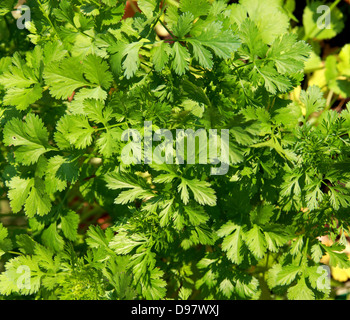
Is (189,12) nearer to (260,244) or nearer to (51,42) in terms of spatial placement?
(51,42)

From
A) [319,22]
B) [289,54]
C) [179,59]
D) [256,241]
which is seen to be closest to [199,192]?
[256,241]

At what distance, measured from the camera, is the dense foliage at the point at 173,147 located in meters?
0.97

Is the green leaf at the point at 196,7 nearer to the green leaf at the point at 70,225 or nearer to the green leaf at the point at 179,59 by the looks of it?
the green leaf at the point at 179,59

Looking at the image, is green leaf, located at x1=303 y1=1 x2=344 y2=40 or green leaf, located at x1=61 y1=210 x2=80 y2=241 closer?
green leaf, located at x1=61 y1=210 x2=80 y2=241

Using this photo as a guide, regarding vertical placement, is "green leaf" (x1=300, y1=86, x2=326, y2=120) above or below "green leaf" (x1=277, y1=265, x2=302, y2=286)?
above

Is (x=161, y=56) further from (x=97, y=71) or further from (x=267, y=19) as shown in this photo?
(x=267, y=19)

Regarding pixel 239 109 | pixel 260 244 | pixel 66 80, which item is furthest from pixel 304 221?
pixel 66 80

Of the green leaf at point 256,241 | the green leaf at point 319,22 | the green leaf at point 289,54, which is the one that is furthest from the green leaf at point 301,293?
the green leaf at point 319,22

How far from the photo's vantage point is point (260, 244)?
1.03 m

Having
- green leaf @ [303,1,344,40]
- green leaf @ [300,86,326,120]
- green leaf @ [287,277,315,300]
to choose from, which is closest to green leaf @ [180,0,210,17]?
green leaf @ [300,86,326,120]

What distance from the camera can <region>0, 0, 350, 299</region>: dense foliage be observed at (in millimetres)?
971
